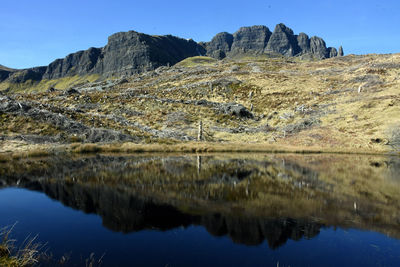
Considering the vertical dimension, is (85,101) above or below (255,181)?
above

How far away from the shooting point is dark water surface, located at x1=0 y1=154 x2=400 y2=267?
10.8m

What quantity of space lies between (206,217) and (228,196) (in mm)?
4543

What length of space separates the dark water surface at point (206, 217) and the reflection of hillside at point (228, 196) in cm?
7

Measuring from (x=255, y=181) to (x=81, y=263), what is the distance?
17488 mm

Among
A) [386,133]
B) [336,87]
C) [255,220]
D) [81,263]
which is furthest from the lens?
[336,87]

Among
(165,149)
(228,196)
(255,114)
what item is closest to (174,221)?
(228,196)

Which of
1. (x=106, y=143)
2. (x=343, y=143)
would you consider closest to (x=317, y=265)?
(x=106, y=143)

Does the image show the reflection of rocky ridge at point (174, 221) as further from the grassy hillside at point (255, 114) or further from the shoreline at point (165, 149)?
the grassy hillside at point (255, 114)

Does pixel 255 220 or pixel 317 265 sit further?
pixel 255 220

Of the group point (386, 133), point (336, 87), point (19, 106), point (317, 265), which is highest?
point (336, 87)

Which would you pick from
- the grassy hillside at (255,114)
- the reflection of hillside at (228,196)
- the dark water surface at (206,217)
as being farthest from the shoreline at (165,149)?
the dark water surface at (206,217)

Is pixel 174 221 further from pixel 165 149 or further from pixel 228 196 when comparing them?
pixel 165 149

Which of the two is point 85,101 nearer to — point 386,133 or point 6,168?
point 6,168

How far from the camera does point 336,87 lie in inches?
3401
